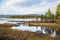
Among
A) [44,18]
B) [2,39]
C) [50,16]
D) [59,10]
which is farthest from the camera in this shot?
[44,18]

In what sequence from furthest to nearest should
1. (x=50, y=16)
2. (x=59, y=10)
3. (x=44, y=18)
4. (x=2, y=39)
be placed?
(x=44, y=18), (x=50, y=16), (x=59, y=10), (x=2, y=39)

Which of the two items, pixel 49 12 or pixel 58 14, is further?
pixel 49 12

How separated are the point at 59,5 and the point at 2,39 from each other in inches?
2295

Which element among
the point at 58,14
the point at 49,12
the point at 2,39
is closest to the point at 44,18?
the point at 49,12

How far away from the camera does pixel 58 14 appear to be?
74688 mm

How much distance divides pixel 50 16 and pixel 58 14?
78.8ft

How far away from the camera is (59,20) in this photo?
240 feet

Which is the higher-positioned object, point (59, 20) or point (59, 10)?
point (59, 10)

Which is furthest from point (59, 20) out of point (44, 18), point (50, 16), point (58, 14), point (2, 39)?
point (2, 39)

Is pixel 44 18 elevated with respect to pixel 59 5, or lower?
lower

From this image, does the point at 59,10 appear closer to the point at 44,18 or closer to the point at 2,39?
the point at 44,18

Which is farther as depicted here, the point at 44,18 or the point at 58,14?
the point at 44,18

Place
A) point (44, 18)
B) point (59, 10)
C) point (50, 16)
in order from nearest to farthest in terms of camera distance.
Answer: point (59, 10) → point (50, 16) → point (44, 18)

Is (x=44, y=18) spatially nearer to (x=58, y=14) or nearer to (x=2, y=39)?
(x=58, y=14)
